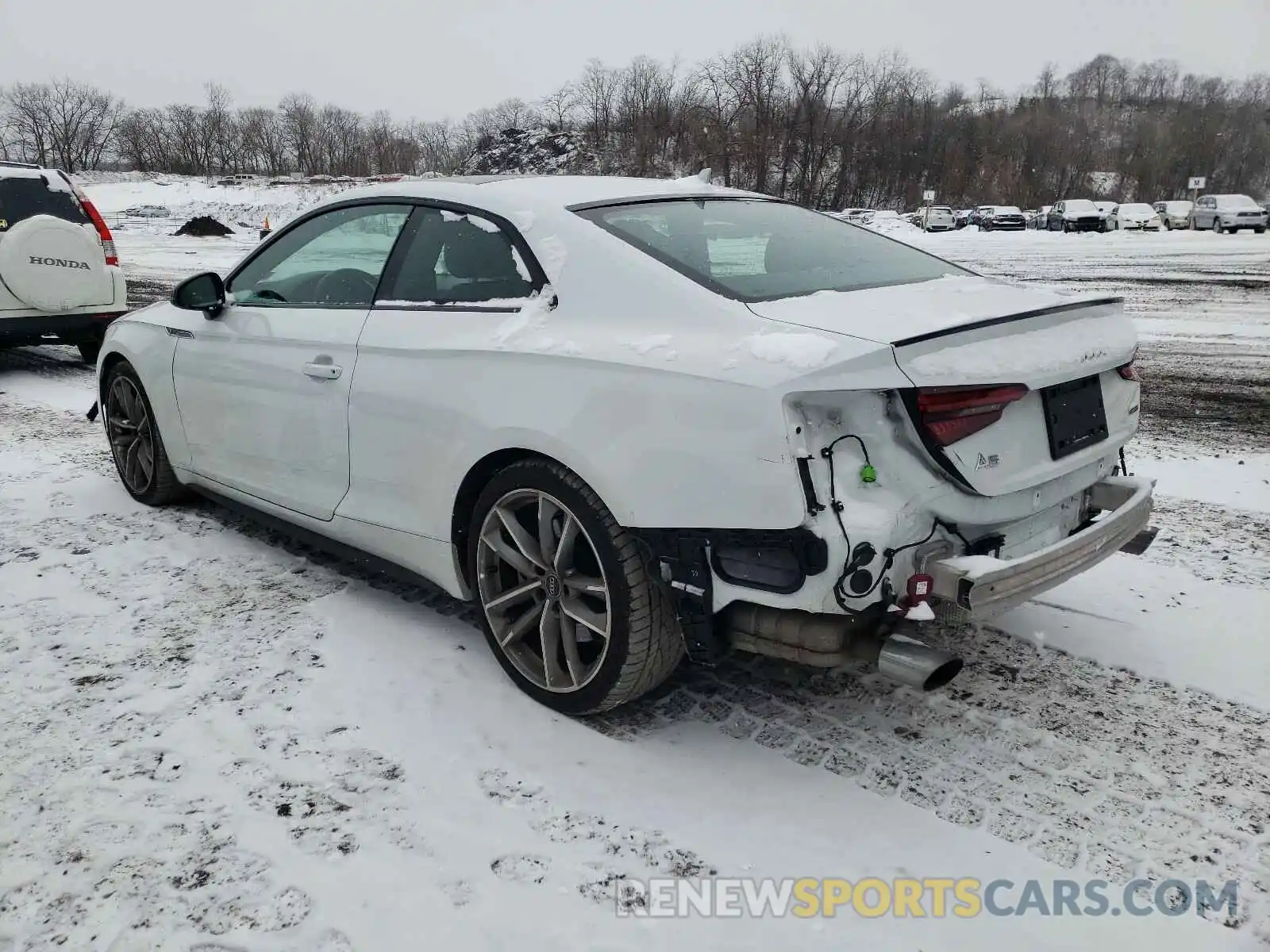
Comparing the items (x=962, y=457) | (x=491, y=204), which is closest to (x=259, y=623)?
(x=491, y=204)

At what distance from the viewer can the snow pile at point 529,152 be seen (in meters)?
85.3

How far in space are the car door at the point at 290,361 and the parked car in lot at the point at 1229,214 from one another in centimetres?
4123

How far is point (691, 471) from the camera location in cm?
235

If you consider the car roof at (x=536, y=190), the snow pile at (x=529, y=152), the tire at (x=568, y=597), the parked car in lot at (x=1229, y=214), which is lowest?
the tire at (x=568, y=597)

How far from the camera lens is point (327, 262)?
12.5ft

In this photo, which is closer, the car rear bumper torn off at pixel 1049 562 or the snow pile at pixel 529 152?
the car rear bumper torn off at pixel 1049 562

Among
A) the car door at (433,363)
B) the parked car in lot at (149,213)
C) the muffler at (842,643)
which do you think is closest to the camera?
the muffler at (842,643)

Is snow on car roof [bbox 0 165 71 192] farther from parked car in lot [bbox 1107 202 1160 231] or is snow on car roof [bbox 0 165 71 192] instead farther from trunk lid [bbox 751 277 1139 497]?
parked car in lot [bbox 1107 202 1160 231]

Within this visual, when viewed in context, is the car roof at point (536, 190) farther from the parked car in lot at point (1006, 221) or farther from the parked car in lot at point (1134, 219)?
the parked car in lot at point (1134, 219)

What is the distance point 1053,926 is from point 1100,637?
5.23 feet

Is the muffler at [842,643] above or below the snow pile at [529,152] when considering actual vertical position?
below
